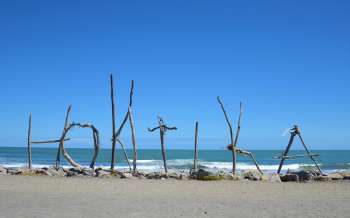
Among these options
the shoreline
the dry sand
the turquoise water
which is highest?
the shoreline

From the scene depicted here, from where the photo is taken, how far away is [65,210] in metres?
10.5

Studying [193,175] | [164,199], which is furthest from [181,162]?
[164,199]

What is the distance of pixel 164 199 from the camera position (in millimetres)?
12984

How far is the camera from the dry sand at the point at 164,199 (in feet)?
34.1

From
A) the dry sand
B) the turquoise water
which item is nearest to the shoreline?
the dry sand

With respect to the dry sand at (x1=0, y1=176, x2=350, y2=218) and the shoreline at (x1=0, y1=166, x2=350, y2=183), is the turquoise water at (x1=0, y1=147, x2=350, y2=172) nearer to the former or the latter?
the shoreline at (x1=0, y1=166, x2=350, y2=183)

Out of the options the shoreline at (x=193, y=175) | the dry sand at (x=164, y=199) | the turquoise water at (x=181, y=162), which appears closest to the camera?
the dry sand at (x=164, y=199)

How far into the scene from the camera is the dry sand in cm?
1038

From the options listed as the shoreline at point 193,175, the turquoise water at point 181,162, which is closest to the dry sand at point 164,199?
the shoreline at point 193,175

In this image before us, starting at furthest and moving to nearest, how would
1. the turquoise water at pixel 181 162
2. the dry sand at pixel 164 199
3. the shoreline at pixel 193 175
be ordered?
the turquoise water at pixel 181 162 < the shoreline at pixel 193 175 < the dry sand at pixel 164 199

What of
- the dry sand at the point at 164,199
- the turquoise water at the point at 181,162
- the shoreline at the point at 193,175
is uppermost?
the shoreline at the point at 193,175

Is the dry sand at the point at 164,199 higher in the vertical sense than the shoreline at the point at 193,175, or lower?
lower

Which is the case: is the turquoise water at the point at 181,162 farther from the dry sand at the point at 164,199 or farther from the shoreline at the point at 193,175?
the dry sand at the point at 164,199

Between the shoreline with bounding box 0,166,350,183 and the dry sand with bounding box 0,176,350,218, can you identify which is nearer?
the dry sand with bounding box 0,176,350,218
